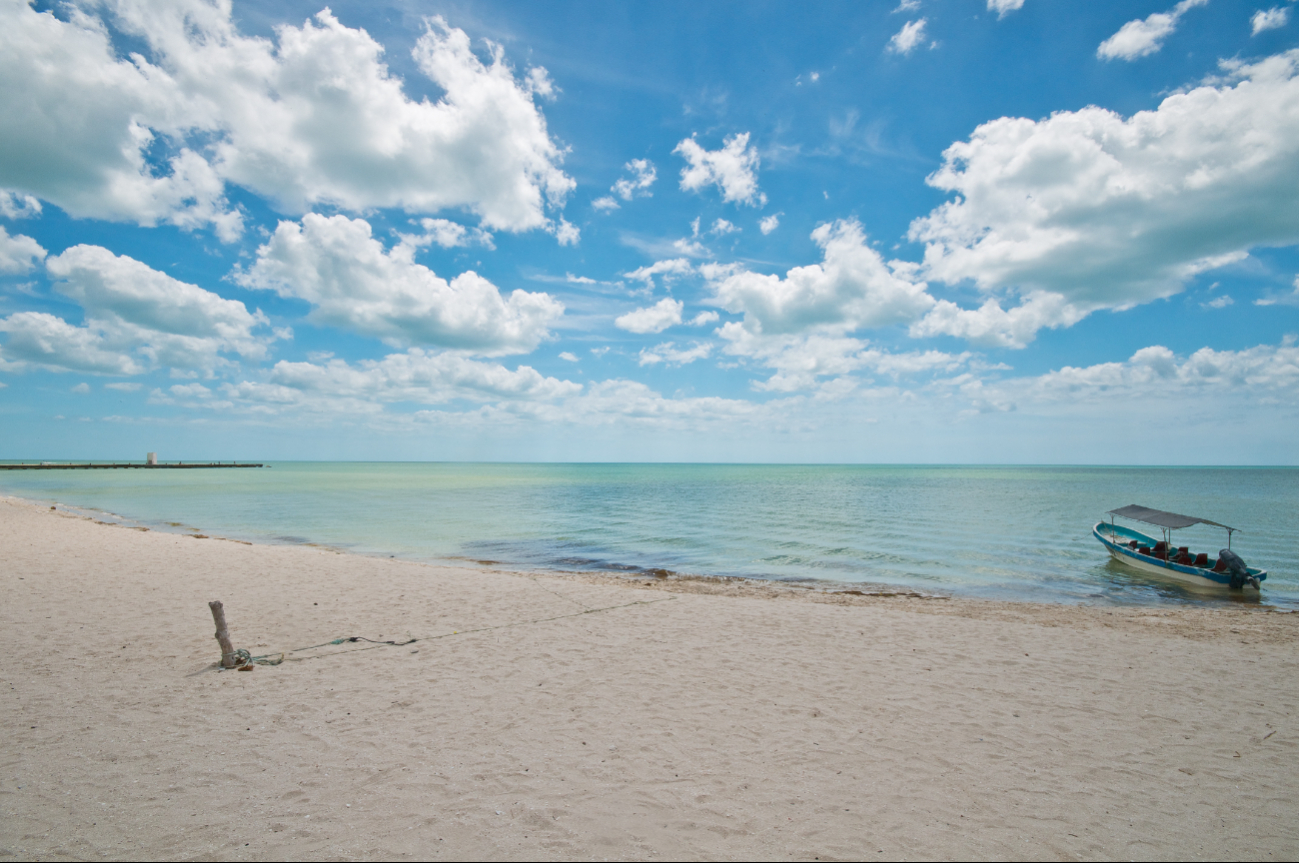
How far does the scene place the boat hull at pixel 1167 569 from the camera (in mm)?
18328

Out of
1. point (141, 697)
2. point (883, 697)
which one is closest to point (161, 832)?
point (141, 697)

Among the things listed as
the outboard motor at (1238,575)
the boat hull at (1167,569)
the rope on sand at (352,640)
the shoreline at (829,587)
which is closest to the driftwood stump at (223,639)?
the rope on sand at (352,640)

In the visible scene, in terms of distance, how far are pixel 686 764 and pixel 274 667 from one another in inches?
267

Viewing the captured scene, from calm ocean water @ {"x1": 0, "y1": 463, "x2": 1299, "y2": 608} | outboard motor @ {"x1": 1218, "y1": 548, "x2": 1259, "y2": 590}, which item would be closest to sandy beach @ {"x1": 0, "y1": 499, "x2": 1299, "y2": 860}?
outboard motor @ {"x1": 1218, "y1": 548, "x2": 1259, "y2": 590}

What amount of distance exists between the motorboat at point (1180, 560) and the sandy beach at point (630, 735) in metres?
7.52

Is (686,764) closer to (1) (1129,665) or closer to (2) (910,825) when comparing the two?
(2) (910,825)

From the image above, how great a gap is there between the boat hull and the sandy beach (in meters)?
7.61

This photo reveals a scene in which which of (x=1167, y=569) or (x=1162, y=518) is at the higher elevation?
(x=1162, y=518)

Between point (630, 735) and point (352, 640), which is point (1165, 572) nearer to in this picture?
point (630, 735)

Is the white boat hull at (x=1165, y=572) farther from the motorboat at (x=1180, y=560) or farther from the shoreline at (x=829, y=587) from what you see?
the shoreline at (x=829, y=587)

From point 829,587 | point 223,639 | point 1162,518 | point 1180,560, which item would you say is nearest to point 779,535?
point 829,587

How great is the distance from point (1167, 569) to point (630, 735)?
75.1 feet

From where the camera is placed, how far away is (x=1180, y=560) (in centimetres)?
2050

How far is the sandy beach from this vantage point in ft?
16.5
